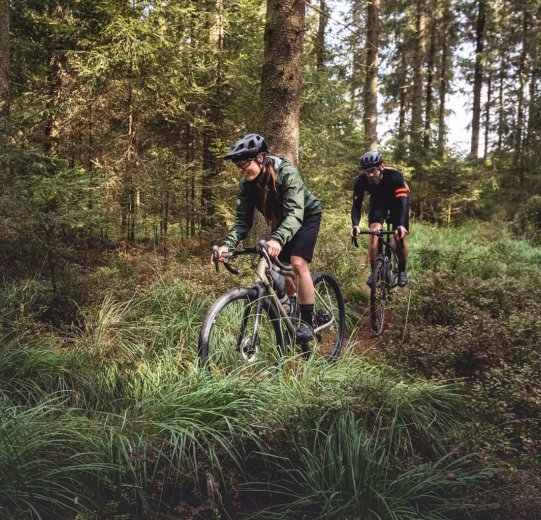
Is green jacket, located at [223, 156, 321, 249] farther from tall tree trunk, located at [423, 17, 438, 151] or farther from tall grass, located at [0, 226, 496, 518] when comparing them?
tall tree trunk, located at [423, 17, 438, 151]

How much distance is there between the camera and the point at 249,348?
3.81 metres

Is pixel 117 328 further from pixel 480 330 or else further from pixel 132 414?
pixel 480 330

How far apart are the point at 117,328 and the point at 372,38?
12346mm

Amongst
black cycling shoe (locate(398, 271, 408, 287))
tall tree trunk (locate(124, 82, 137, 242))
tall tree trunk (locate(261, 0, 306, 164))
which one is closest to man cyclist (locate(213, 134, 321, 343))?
tall tree trunk (locate(261, 0, 306, 164))

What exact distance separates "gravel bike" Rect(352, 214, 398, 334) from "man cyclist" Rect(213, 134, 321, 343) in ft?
5.46

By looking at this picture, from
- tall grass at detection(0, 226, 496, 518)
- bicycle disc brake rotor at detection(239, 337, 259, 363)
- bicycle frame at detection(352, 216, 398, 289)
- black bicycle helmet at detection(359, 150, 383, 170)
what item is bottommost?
tall grass at detection(0, 226, 496, 518)

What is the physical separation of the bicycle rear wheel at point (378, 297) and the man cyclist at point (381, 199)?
0.34 ft

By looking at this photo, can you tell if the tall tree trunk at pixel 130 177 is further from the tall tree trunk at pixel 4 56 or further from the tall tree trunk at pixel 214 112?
the tall tree trunk at pixel 4 56

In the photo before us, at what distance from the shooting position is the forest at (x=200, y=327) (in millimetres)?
2404

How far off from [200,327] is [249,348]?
26.1 inches

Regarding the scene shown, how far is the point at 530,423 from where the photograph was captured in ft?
10.3

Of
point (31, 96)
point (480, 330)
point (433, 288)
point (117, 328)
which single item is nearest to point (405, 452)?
point (480, 330)

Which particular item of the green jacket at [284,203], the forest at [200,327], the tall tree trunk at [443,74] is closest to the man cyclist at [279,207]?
the green jacket at [284,203]

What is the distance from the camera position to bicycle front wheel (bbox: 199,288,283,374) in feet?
11.7
